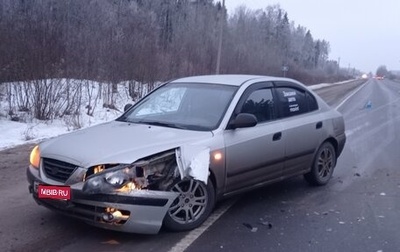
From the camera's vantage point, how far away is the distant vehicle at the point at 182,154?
4.16 meters

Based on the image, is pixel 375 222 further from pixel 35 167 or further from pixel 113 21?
pixel 113 21

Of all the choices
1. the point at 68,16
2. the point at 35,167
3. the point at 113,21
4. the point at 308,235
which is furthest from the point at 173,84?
the point at 113,21

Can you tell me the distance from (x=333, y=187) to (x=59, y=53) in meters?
9.94

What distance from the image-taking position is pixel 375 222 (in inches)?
206

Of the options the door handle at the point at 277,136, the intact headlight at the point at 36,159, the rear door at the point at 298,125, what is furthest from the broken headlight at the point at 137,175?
the rear door at the point at 298,125

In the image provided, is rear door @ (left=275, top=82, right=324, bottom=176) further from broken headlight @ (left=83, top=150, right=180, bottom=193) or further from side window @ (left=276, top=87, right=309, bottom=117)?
broken headlight @ (left=83, top=150, right=180, bottom=193)

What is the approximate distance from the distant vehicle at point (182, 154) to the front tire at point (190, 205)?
0.4 inches

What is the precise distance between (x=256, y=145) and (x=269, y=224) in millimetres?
879

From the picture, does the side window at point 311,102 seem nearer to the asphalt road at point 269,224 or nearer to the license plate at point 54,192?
the asphalt road at point 269,224

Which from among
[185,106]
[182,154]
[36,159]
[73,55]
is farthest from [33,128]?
[182,154]

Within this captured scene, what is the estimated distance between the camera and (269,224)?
5.05 metres

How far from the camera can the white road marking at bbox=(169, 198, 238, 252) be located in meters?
4.30

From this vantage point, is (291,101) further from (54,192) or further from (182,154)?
(54,192)

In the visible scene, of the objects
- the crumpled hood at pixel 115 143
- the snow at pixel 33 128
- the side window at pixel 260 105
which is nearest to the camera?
the crumpled hood at pixel 115 143
